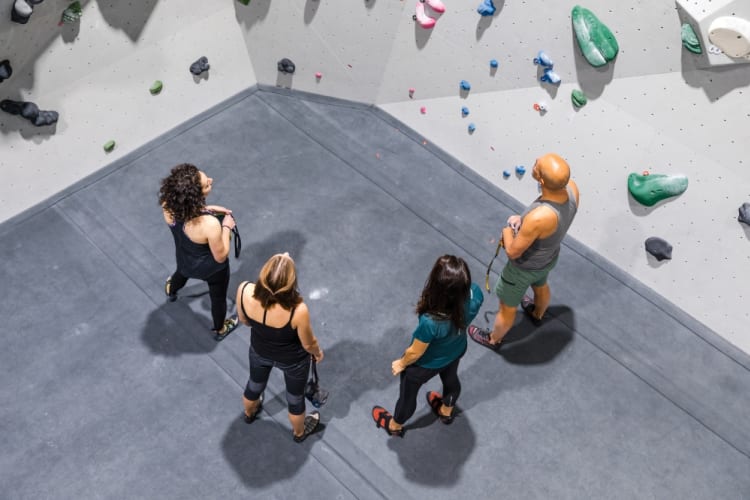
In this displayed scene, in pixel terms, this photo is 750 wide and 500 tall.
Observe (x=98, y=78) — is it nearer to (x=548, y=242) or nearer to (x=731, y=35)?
(x=548, y=242)

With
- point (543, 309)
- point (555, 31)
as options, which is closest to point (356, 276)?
point (543, 309)

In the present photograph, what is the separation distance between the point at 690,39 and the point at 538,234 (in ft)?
4.78

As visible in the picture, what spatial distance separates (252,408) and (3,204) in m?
2.47

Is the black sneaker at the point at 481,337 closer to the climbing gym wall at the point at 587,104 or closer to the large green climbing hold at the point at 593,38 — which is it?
the climbing gym wall at the point at 587,104

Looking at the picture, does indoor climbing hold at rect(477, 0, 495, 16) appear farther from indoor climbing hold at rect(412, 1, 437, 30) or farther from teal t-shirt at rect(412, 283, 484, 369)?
teal t-shirt at rect(412, 283, 484, 369)

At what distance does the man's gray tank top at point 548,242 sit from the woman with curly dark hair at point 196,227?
1640mm

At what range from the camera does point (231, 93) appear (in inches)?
257

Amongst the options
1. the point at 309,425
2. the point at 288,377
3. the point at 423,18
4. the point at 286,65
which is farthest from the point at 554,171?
the point at 286,65

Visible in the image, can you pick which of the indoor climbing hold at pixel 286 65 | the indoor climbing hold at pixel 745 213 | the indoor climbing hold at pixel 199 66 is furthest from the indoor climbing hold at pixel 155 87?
the indoor climbing hold at pixel 745 213

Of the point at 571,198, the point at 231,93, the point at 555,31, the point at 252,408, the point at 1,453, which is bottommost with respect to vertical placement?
the point at 1,453

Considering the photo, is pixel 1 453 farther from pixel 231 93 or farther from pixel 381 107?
pixel 381 107

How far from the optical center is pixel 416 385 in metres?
4.14

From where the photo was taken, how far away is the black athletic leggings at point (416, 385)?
4.03 metres

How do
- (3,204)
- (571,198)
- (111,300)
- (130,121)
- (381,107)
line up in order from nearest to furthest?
1. (571,198)
2. (111,300)
3. (3,204)
4. (130,121)
5. (381,107)
